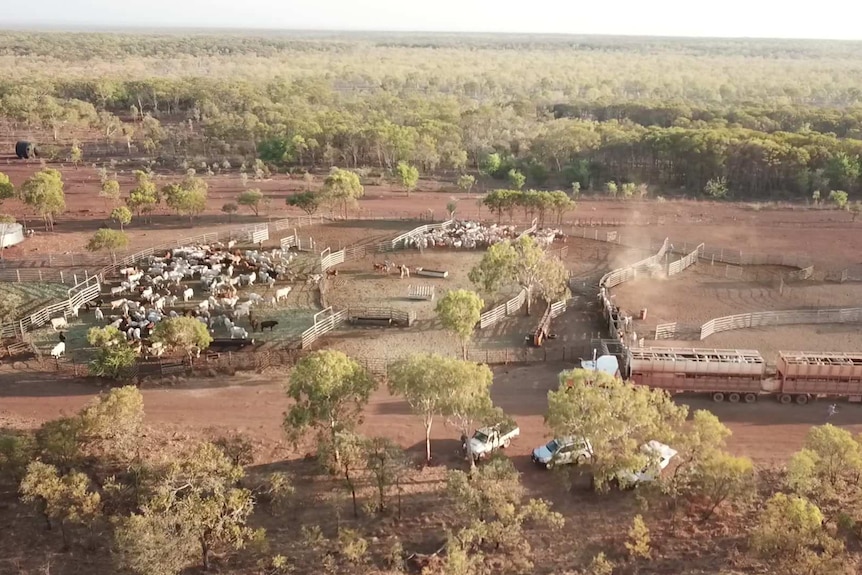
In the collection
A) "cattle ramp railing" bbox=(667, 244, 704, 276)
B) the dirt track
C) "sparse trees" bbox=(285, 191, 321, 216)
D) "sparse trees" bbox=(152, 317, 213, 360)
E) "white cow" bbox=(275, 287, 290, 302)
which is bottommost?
the dirt track

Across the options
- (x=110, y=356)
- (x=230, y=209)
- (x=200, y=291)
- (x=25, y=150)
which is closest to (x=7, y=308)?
(x=110, y=356)

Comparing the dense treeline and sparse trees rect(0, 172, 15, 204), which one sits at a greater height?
the dense treeline

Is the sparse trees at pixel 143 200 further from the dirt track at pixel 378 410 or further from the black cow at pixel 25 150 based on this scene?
the black cow at pixel 25 150

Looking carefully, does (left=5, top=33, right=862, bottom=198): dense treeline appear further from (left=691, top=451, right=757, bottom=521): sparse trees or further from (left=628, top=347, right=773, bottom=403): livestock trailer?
(left=691, top=451, right=757, bottom=521): sparse trees

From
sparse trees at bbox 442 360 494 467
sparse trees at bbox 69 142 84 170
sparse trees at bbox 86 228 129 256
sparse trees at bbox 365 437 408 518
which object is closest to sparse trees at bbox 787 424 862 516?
sparse trees at bbox 442 360 494 467

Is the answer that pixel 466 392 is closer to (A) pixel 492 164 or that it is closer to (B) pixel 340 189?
(B) pixel 340 189

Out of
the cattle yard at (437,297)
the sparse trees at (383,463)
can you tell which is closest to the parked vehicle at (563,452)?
the sparse trees at (383,463)
